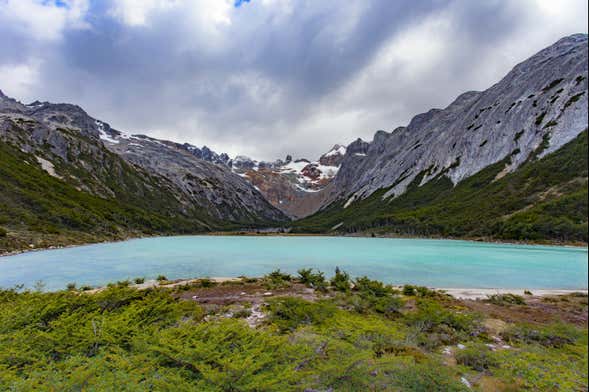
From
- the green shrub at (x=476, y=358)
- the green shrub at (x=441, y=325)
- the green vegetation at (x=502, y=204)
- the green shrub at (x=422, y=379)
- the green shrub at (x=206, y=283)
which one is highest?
the green vegetation at (x=502, y=204)

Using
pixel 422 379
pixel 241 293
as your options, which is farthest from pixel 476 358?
pixel 241 293

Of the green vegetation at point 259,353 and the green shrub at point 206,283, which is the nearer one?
the green vegetation at point 259,353

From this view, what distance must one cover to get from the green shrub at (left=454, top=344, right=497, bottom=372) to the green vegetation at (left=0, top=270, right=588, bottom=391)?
0.11 ft

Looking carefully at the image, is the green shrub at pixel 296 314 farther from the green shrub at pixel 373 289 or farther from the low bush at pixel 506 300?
the low bush at pixel 506 300

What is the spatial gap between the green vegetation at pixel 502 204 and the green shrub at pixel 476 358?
976 inches

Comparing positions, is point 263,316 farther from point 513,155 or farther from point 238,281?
point 513,155

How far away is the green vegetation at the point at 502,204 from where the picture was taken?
189 feet

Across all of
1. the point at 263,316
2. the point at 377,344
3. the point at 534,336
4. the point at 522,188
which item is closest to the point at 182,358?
the point at 377,344

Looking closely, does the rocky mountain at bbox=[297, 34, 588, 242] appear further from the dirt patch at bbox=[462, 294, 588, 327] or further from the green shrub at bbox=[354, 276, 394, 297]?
the green shrub at bbox=[354, 276, 394, 297]

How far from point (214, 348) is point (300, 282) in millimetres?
18344

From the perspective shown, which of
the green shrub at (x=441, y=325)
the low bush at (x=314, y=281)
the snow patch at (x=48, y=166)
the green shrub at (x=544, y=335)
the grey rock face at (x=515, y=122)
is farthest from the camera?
the snow patch at (x=48, y=166)

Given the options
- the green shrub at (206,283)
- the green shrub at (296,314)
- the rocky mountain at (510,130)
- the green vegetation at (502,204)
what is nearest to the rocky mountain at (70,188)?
the green shrub at (206,283)

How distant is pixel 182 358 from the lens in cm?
673

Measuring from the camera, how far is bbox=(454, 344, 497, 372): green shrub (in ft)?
29.0
